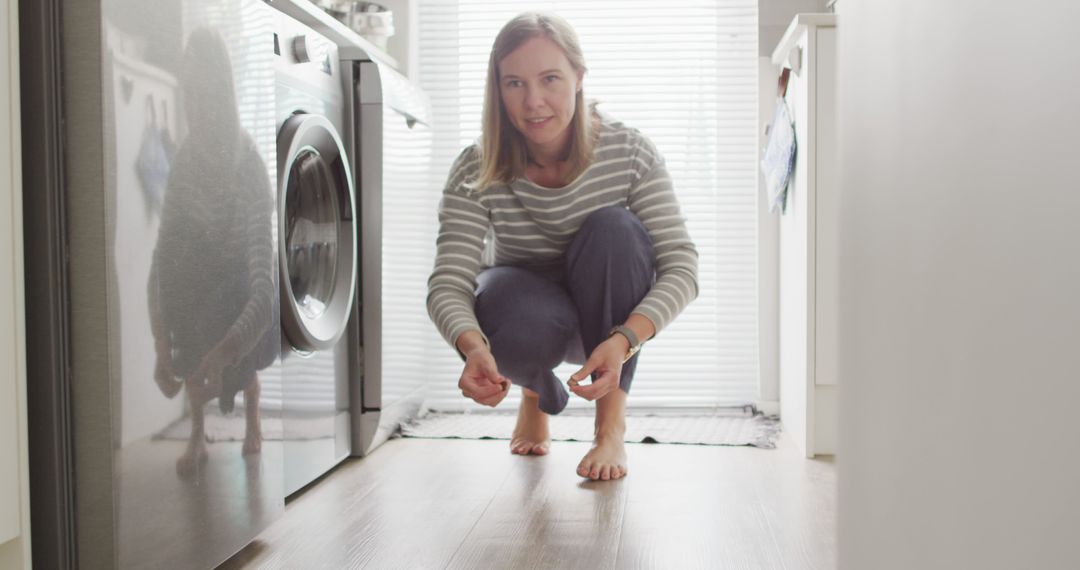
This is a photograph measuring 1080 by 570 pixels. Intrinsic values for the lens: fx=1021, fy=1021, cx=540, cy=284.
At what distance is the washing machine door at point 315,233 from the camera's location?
5.74 ft

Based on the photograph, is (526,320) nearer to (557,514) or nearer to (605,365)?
(605,365)

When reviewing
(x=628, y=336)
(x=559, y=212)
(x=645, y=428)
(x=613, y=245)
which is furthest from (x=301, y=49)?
(x=645, y=428)

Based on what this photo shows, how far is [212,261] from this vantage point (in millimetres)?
1336

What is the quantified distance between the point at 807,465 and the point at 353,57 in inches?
50.7

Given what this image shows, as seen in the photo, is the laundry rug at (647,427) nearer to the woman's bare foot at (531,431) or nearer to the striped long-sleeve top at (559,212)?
the woman's bare foot at (531,431)

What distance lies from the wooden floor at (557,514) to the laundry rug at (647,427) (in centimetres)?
14

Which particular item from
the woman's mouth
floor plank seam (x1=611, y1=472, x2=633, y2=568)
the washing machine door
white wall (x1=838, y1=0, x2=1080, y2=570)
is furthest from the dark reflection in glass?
white wall (x1=838, y1=0, x2=1080, y2=570)

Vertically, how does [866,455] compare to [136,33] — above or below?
below

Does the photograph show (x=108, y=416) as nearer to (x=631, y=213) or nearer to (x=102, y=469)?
(x=102, y=469)

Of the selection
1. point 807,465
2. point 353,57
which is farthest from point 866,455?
point 353,57

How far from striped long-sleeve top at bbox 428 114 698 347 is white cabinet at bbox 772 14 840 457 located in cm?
33

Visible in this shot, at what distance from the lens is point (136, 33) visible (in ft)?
3.80

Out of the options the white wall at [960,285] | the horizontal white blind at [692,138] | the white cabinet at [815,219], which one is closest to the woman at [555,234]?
the white cabinet at [815,219]

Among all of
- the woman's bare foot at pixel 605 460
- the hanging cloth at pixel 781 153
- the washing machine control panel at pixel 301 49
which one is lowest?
the woman's bare foot at pixel 605 460
